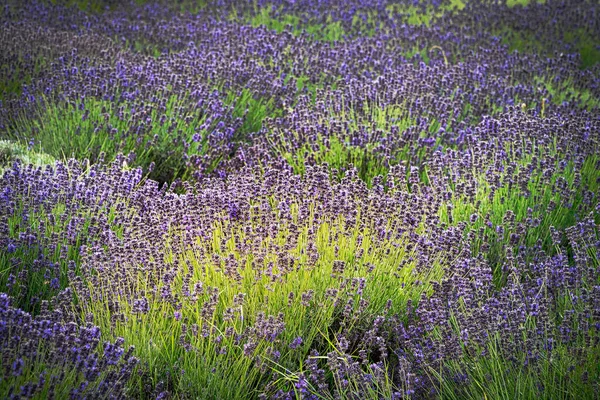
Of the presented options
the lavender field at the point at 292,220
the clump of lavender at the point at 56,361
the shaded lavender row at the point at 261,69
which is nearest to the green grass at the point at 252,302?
the lavender field at the point at 292,220

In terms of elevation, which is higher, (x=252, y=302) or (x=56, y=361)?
(x=252, y=302)

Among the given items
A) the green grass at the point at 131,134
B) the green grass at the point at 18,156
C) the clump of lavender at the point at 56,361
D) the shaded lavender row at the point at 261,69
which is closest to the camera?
the clump of lavender at the point at 56,361

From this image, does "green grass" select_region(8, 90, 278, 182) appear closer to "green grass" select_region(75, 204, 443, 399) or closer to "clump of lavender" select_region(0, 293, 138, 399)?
"green grass" select_region(75, 204, 443, 399)

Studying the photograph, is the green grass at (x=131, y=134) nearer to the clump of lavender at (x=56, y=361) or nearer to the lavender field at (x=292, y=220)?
the lavender field at (x=292, y=220)

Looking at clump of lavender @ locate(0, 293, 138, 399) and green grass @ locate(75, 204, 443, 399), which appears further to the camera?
green grass @ locate(75, 204, 443, 399)

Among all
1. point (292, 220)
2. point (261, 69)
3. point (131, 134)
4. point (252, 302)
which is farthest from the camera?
point (261, 69)

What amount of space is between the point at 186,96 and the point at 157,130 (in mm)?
523

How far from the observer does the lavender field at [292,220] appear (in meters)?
2.49

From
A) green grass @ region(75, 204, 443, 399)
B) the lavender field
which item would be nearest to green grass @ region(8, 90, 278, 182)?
the lavender field

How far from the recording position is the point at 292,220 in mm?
3391

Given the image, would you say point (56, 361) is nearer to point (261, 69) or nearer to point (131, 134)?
point (131, 134)

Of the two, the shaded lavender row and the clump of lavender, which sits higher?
the shaded lavender row

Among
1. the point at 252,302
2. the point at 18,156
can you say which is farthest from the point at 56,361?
the point at 18,156

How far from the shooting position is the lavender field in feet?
8.18
